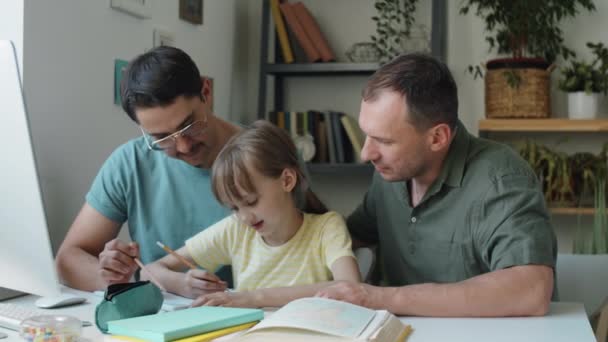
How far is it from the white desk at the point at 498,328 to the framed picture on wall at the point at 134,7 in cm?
119

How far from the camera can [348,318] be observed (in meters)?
1.25

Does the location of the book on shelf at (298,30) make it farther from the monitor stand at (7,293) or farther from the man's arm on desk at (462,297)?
the man's arm on desk at (462,297)

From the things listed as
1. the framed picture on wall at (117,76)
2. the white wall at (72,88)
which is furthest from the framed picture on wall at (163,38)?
the framed picture on wall at (117,76)

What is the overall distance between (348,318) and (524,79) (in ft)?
7.64

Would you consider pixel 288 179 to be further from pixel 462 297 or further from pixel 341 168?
pixel 341 168

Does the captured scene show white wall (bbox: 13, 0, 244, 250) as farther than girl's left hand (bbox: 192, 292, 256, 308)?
Yes

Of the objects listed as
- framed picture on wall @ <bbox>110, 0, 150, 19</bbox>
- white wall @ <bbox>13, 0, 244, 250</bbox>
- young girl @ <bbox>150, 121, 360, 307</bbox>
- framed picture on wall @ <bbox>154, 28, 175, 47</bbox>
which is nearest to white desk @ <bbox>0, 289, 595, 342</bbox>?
young girl @ <bbox>150, 121, 360, 307</bbox>

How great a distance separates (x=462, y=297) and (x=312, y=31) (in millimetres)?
2285

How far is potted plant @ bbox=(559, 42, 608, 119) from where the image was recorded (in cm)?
335

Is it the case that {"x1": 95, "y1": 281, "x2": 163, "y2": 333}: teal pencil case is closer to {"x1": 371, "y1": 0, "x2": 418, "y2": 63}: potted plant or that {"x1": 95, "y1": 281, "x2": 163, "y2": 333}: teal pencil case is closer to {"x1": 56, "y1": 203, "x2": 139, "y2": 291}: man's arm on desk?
{"x1": 56, "y1": 203, "x2": 139, "y2": 291}: man's arm on desk

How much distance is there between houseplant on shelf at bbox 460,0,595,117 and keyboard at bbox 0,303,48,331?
2329 millimetres

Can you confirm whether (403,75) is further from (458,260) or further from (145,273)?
(145,273)

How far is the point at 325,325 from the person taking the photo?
1.20 m

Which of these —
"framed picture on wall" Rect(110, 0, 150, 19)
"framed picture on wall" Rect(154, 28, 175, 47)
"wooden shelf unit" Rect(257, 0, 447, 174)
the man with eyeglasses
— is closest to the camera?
the man with eyeglasses
